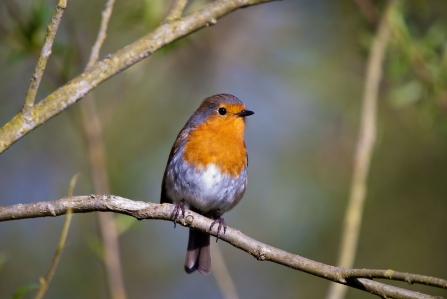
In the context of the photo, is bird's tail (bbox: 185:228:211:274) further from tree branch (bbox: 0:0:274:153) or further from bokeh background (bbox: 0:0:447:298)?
tree branch (bbox: 0:0:274:153)

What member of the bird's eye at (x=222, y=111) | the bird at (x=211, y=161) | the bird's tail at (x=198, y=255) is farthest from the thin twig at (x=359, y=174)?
the bird's tail at (x=198, y=255)

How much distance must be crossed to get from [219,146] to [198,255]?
127 centimetres

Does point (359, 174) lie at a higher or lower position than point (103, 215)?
higher

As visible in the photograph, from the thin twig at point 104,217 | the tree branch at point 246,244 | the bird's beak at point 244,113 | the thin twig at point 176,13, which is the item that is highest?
the bird's beak at point 244,113

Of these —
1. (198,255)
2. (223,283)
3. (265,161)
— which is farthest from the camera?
(265,161)

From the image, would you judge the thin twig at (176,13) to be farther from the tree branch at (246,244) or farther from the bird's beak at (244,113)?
the bird's beak at (244,113)

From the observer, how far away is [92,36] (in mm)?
7766

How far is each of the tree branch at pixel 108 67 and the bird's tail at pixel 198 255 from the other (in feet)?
8.90

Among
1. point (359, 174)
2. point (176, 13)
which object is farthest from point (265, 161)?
point (176, 13)

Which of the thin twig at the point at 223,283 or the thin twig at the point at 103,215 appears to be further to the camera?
the thin twig at the point at 103,215

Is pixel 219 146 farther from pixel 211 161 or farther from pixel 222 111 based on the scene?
pixel 222 111

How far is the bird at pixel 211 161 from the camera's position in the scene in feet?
15.6

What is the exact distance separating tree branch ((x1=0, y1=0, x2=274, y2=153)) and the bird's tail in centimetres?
271

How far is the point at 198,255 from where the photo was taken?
5.52 metres
